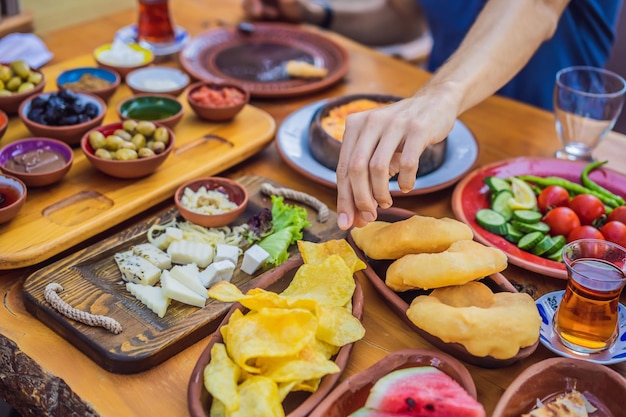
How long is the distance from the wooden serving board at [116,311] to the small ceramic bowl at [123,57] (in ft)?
3.40

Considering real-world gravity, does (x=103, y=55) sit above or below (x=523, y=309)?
below

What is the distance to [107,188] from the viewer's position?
209 centimetres

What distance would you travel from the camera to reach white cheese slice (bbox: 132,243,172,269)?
5.81ft

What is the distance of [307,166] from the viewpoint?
2.21m

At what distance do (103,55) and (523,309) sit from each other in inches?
81.6

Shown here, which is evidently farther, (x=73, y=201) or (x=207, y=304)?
(x=73, y=201)

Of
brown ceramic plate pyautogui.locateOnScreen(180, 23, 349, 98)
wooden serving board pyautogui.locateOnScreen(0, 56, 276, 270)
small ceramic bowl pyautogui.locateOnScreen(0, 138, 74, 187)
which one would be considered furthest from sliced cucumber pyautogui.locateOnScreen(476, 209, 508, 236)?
small ceramic bowl pyautogui.locateOnScreen(0, 138, 74, 187)

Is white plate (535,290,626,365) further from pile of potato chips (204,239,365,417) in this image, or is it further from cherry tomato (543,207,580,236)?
pile of potato chips (204,239,365,417)

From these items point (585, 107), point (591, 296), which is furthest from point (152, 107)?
point (591, 296)

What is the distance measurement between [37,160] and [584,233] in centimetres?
164

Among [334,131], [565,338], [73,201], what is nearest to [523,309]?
[565,338]

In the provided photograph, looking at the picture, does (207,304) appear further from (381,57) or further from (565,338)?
(381,57)

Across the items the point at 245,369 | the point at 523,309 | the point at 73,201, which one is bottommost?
the point at 73,201

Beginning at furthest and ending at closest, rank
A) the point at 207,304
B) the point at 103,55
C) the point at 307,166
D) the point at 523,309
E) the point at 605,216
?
1. the point at 103,55
2. the point at 307,166
3. the point at 605,216
4. the point at 207,304
5. the point at 523,309
